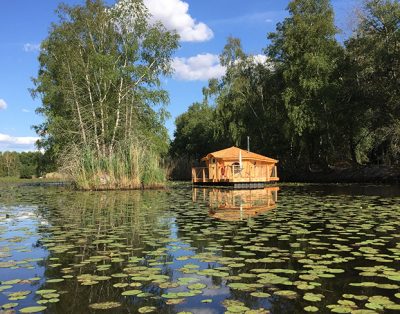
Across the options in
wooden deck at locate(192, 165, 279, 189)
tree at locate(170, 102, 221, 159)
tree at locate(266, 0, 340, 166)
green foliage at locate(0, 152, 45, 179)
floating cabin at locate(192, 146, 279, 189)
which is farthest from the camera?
green foliage at locate(0, 152, 45, 179)

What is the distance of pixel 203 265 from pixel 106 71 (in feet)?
73.5

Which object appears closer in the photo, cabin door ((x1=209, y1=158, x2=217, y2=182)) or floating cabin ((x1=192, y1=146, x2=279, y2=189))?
floating cabin ((x1=192, y1=146, x2=279, y2=189))

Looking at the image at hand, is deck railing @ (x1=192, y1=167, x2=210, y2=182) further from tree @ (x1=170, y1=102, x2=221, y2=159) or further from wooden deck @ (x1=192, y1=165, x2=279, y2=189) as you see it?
tree @ (x1=170, y1=102, x2=221, y2=159)

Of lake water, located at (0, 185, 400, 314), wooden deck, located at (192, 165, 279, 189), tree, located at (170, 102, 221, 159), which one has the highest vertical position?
tree, located at (170, 102, 221, 159)

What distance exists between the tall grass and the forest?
13896mm

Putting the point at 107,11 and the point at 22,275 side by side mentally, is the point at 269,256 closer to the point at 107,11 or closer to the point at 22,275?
the point at 22,275

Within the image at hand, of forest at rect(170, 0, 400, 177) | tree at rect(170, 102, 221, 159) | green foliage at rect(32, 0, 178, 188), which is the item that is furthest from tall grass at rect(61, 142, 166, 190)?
tree at rect(170, 102, 221, 159)

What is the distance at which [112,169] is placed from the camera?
2095cm

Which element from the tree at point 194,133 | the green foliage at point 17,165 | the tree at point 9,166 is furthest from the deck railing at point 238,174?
the tree at point 9,166

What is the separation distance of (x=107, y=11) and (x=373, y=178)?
2086cm

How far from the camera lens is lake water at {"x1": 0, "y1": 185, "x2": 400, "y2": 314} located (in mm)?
3699

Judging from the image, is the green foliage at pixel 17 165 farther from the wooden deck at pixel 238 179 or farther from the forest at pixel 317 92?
the wooden deck at pixel 238 179

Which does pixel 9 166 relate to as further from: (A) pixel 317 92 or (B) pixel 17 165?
(A) pixel 317 92

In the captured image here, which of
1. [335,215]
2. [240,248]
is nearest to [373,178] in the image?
[335,215]
